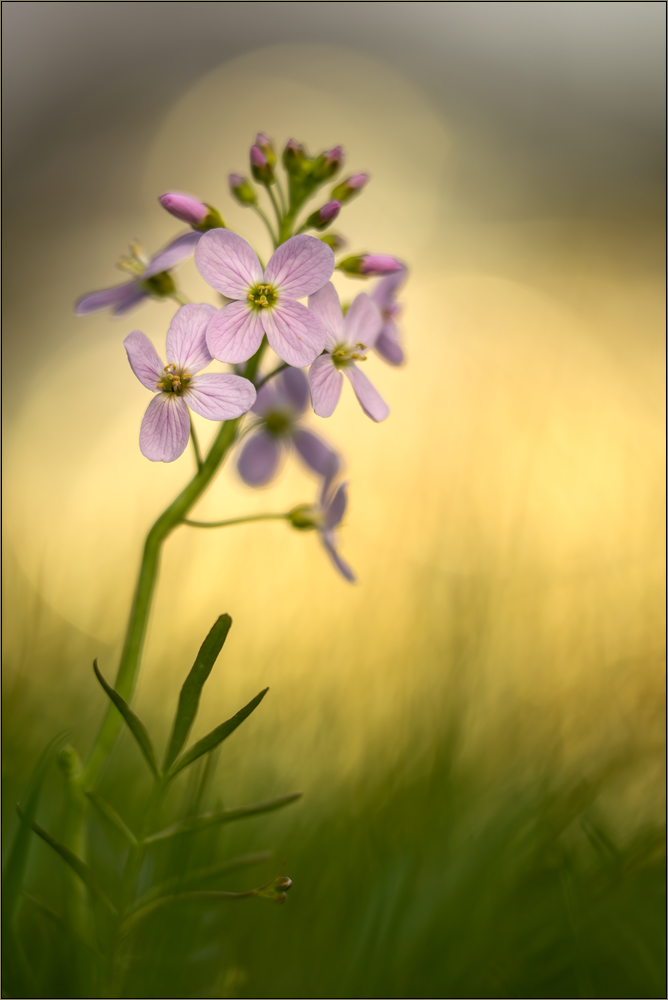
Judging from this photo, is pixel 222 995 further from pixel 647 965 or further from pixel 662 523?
pixel 662 523

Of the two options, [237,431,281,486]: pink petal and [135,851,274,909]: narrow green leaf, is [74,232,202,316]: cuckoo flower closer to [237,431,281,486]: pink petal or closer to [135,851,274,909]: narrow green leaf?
[237,431,281,486]: pink petal

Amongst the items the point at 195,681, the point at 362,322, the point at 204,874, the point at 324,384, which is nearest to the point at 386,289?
the point at 362,322

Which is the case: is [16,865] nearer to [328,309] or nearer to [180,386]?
[180,386]

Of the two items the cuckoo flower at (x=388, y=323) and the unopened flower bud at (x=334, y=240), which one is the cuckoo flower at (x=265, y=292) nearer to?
the unopened flower bud at (x=334, y=240)

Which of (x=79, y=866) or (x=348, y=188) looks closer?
(x=79, y=866)

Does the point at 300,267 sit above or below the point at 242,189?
below

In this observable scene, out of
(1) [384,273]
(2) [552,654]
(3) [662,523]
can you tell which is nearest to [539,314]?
(3) [662,523]

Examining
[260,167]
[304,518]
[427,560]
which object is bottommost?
[427,560]

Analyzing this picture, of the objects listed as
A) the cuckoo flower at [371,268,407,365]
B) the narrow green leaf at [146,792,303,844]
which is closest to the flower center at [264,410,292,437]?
the cuckoo flower at [371,268,407,365]
